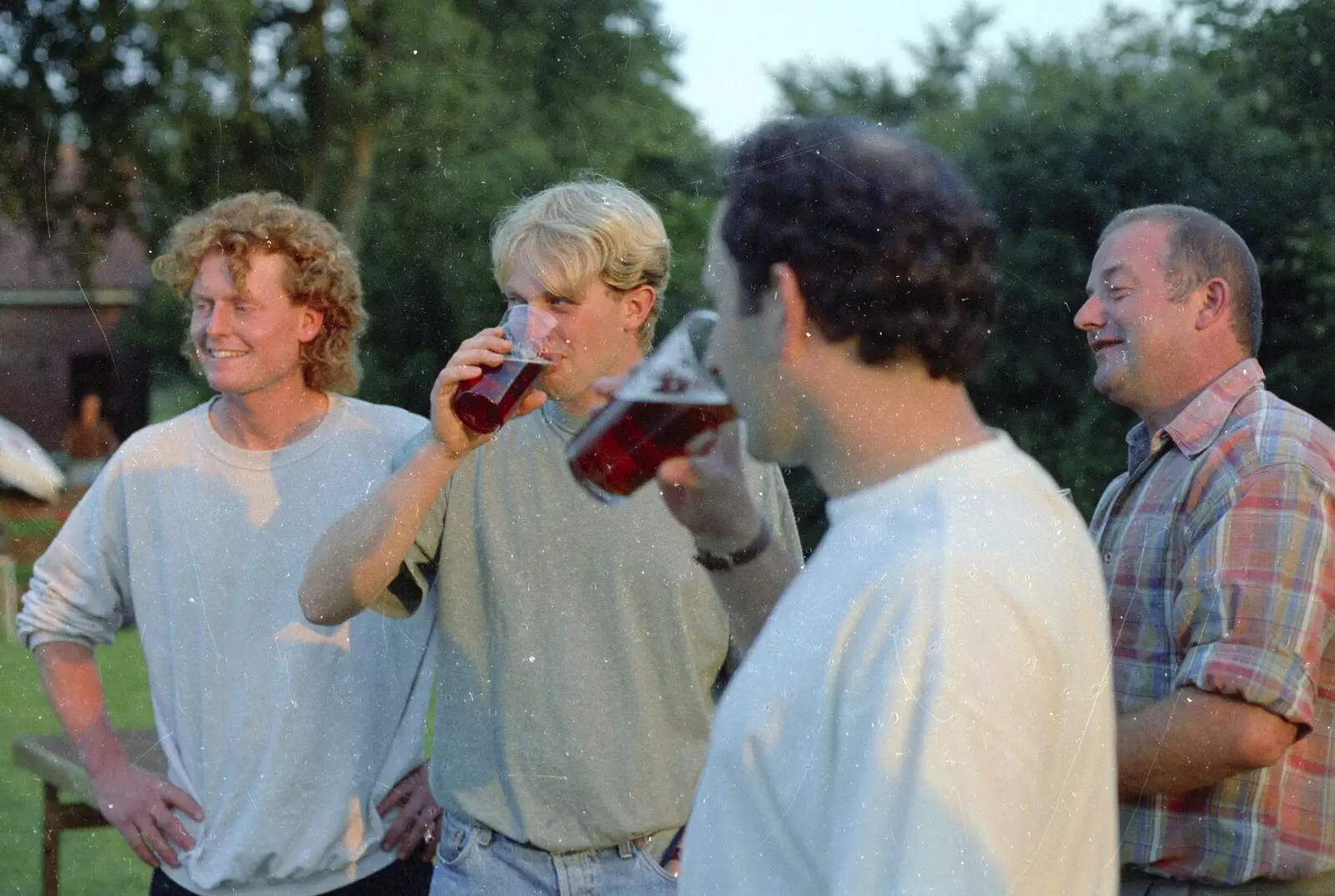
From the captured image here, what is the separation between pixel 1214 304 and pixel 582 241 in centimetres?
92

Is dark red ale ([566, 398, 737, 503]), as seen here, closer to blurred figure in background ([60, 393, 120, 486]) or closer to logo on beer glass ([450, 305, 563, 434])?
logo on beer glass ([450, 305, 563, 434])

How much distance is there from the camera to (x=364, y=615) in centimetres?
215

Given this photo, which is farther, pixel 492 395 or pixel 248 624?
pixel 248 624

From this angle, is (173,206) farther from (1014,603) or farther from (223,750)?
(1014,603)

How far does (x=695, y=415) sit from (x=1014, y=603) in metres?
0.64

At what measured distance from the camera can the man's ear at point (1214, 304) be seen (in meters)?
1.99

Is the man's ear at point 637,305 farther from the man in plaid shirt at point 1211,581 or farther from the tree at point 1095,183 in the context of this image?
the tree at point 1095,183

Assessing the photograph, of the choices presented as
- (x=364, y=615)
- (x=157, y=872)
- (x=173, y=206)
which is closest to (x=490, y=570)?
(x=364, y=615)

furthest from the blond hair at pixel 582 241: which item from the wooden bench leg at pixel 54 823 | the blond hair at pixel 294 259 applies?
the wooden bench leg at pixel 54 823

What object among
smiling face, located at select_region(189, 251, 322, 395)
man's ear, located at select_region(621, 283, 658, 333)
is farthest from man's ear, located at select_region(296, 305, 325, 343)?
man's ear, located at select_region(621, 283, 658, 333)

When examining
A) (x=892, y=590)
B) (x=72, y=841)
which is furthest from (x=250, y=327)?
(x=72, y=841)

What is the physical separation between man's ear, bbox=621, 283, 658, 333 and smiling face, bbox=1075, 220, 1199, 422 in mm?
633

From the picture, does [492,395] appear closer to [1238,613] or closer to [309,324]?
[309,324]

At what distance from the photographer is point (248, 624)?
6.93ft
